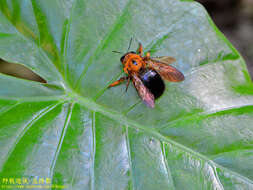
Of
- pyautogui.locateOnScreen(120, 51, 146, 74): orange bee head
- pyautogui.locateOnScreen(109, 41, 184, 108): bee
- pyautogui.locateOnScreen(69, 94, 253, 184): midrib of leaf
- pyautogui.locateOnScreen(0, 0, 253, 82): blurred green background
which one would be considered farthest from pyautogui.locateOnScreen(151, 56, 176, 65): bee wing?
pyautogui.locateOnScreen(0, 0, 253, 82): blurred green background

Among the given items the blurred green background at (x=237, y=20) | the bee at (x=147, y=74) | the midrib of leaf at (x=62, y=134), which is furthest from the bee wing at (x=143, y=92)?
the blurred green background at (x=237, y=20)

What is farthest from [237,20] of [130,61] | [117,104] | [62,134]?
[62,134]

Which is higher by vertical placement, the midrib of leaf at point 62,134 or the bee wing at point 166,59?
the bee wing at point 166,59

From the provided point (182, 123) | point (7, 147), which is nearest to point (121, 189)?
point (182, 123)

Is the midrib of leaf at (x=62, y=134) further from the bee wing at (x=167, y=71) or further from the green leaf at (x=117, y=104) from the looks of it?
the bee wing at (x=167, y=71)

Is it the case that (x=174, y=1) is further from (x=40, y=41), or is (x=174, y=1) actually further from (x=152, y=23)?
(x=40, y=41)

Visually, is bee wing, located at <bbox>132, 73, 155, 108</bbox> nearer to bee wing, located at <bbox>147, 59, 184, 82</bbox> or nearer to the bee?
the bee
